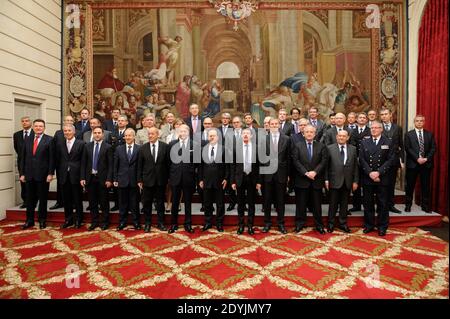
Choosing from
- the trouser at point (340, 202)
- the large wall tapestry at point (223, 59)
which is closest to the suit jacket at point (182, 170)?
the trouser at point (340, 202)

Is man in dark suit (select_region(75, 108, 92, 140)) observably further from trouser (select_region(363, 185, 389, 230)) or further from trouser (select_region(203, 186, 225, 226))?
trouser (select_region(363, 185, 389, 230))

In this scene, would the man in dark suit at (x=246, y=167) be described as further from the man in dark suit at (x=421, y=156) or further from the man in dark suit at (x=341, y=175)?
the man in dark suit at (x=421, y=156)

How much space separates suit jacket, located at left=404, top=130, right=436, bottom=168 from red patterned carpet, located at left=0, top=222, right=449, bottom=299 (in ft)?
4.39

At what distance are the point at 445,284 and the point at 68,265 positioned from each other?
13.4ft

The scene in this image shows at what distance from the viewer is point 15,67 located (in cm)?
648

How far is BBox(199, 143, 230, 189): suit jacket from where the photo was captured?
16.8ft

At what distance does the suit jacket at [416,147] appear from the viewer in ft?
19.1

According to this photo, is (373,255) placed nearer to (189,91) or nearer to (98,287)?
(98,287)

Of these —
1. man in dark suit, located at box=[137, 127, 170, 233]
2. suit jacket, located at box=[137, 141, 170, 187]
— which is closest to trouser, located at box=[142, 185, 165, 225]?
man in dark suit, located at box=[137, 127, 170, 233]

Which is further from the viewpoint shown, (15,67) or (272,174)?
(15,67)

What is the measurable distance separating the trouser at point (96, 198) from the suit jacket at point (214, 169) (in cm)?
169

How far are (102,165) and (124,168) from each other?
0.39m

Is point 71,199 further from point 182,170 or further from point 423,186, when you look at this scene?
point 423,186

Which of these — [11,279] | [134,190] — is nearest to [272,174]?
[134,190]
